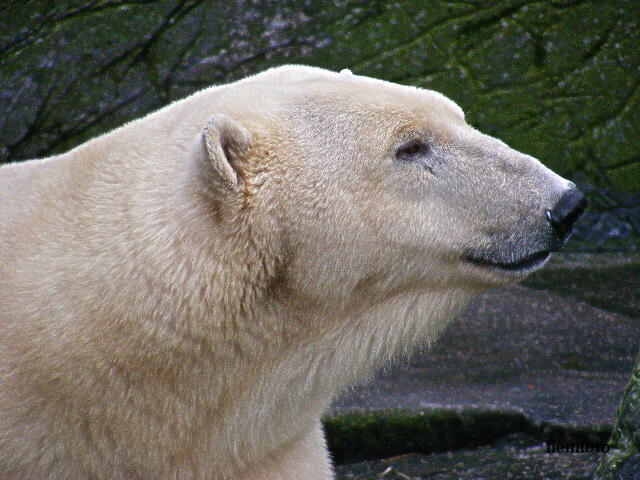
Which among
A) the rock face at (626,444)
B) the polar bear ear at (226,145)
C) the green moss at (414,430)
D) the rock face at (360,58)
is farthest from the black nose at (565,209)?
the rock face at (360,58)

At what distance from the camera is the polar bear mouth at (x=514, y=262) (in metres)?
2.22

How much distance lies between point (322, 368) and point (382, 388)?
5.91 feet

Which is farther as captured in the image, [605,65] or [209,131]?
[605,65]

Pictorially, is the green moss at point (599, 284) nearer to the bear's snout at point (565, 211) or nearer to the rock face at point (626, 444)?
the rock face at point (626, 444)

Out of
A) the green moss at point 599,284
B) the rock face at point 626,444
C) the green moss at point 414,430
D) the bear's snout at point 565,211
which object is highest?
the bear's snout at point 565,211

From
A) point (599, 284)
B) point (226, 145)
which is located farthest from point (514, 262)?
point (599, 284)

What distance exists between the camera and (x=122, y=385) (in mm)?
2086

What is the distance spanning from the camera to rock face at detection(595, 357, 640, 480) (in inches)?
93.3

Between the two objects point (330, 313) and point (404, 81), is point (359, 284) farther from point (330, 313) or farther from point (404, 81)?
point (404, 81)

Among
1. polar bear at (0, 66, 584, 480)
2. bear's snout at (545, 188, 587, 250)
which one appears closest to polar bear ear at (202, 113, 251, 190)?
polar bear at (0, 66, 584, 480)

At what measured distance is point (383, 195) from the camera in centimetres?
219

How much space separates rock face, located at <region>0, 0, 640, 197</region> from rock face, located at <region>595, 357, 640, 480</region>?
12.9 feet

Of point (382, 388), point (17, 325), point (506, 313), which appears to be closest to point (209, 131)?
point (17, 325)

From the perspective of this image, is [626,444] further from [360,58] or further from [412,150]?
[360,58]
